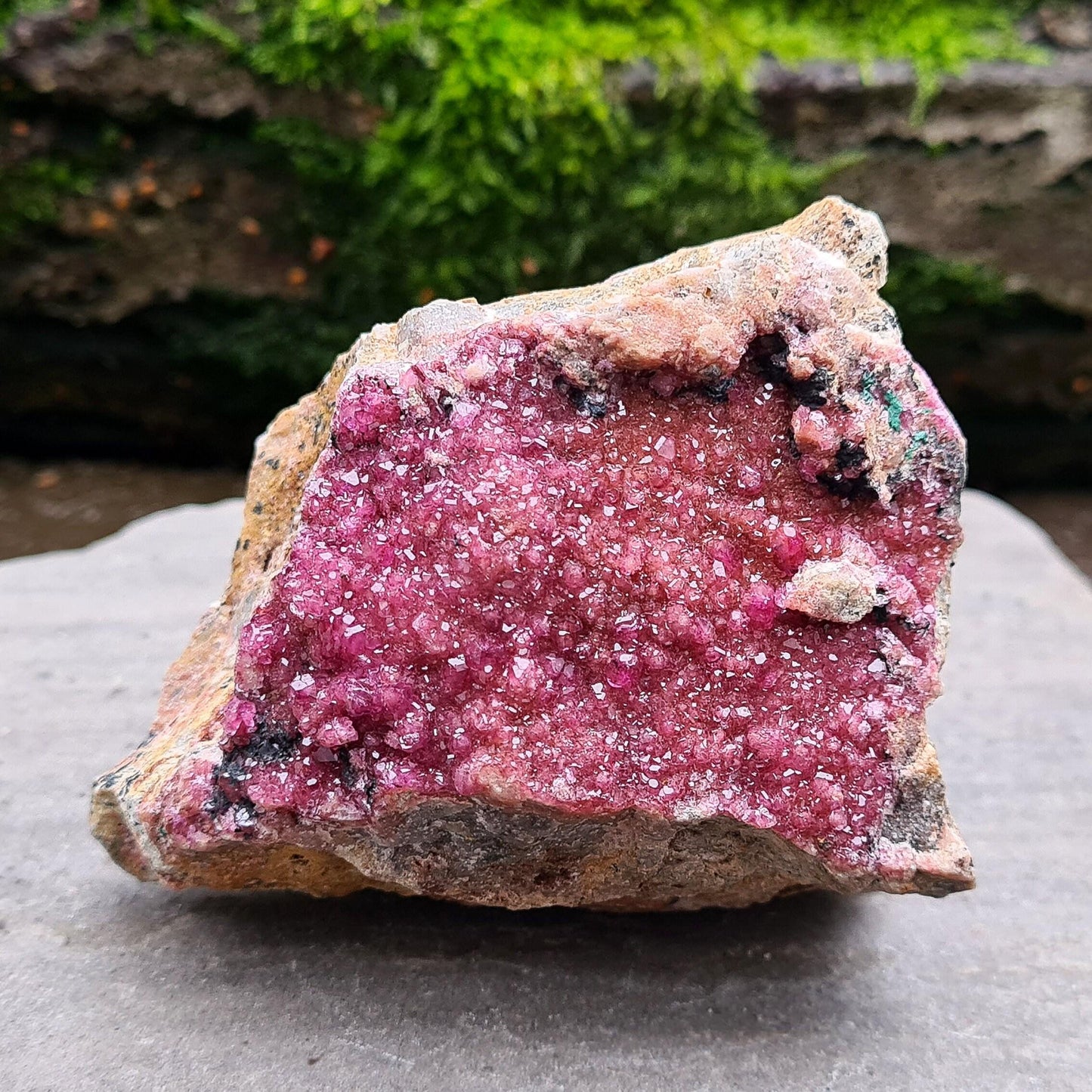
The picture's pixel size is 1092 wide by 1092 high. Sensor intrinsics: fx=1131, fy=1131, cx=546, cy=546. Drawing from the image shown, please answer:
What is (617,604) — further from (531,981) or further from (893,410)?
(531,981)

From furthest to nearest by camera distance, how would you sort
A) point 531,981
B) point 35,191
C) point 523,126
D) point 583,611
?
point 35,191 < point 523,126 < point 531,981 < point 583,611

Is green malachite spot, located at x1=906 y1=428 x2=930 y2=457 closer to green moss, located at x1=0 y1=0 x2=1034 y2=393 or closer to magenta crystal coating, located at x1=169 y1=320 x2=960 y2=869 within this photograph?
magenta crystal coating, located at x1=169 y1=320 x2=960 y2=869

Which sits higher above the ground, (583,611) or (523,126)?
(523,126)

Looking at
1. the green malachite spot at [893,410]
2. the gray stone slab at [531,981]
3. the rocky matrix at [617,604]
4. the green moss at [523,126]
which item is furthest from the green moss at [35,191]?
the green malachite spot at [893,410]

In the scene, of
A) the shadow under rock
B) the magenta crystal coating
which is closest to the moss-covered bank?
the magenta crystal coating

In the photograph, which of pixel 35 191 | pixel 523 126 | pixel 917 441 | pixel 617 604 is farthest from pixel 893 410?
pixel 35 191

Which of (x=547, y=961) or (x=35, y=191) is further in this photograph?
(x=35, y=191)

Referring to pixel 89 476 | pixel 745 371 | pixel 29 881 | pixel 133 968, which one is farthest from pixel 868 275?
pixel 89 476

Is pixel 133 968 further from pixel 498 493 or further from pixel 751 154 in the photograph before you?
pixel 751 154
